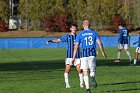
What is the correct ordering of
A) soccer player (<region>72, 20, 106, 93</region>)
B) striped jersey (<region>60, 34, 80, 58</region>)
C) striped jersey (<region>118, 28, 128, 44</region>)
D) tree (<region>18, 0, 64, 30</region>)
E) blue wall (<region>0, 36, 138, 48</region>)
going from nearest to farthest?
soccer player (<region>72, 20, 106, 93</region>) < striped jersey (<region>60, 34, 80, 58</region>) < striped jersey (<region>118, 28, 128, 44</region>) < blue wall (<region>0, 36, 138, 48</region>) < tree (<region>18, 0, 64, 30</region>)

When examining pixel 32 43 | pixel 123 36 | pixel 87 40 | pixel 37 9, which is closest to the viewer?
pixel 87 40

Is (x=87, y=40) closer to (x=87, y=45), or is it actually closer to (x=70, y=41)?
(x=87, y=45)

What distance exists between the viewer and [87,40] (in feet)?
47.8

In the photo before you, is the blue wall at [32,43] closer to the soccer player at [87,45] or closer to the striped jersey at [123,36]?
the striped jersey at [123,36]

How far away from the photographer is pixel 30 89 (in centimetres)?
1577

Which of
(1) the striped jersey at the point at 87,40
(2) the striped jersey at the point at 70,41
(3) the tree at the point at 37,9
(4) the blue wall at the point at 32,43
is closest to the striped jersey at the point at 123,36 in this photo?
(2) the striped jersey at the point at 70,41

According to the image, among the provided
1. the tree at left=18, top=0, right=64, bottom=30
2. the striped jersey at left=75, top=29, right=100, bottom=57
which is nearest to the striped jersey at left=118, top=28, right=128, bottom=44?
the striped jersey at left=75, top=29, right=100, bottom=57

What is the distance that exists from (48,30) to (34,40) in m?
14.9

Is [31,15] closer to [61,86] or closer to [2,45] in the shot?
[2,45]

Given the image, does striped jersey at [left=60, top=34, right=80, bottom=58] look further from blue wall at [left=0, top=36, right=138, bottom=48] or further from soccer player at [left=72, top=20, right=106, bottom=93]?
blue wall at [left=0, top=36, right=138, bottom=48]

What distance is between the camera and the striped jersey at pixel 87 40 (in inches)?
571

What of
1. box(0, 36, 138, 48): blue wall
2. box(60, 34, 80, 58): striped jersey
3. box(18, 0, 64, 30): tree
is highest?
box(60, 34, 80, 58): striped jersey

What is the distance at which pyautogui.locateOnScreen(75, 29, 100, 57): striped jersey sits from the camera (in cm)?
1450

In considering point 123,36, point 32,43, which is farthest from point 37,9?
point 123,36
